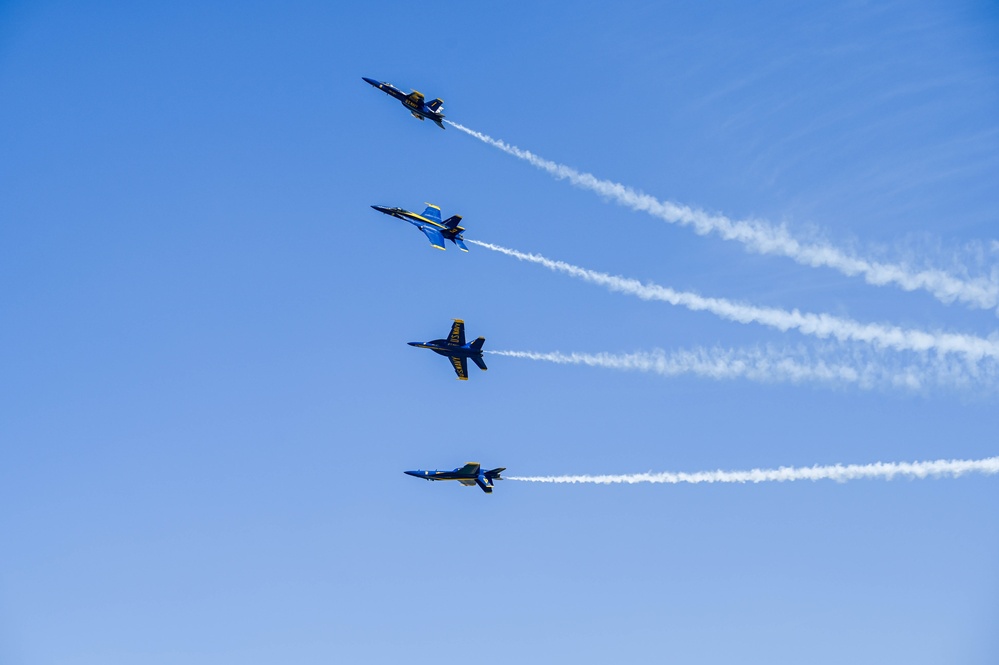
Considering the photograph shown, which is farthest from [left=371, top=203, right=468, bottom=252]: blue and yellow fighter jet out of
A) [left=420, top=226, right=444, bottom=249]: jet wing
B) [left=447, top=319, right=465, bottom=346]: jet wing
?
[left=447, top=319, right=465, bottom=346]: jet wing

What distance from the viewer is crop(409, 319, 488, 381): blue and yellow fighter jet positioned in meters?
89.9

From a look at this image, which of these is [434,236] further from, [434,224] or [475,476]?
[475,476]

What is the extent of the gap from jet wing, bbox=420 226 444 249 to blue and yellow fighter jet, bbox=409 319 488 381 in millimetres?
8491

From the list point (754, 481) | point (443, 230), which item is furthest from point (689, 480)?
point (443, 230)

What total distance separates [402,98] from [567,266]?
26.5 meters

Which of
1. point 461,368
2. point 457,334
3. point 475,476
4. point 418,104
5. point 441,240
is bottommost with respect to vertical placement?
point 475,476

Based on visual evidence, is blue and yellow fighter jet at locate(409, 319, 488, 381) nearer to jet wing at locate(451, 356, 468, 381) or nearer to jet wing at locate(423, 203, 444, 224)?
jet wing at locate(451, 356, 468, 381)

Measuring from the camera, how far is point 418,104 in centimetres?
9044

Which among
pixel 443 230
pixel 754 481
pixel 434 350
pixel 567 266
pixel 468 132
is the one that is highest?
pixel 468 132

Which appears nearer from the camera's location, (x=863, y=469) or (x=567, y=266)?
(x=863, y=469)

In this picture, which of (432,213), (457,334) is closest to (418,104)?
(432,213)

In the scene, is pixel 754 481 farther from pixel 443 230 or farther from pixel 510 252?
pixel 443 230

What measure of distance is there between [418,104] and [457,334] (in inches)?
1001

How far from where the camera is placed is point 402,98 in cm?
9088
